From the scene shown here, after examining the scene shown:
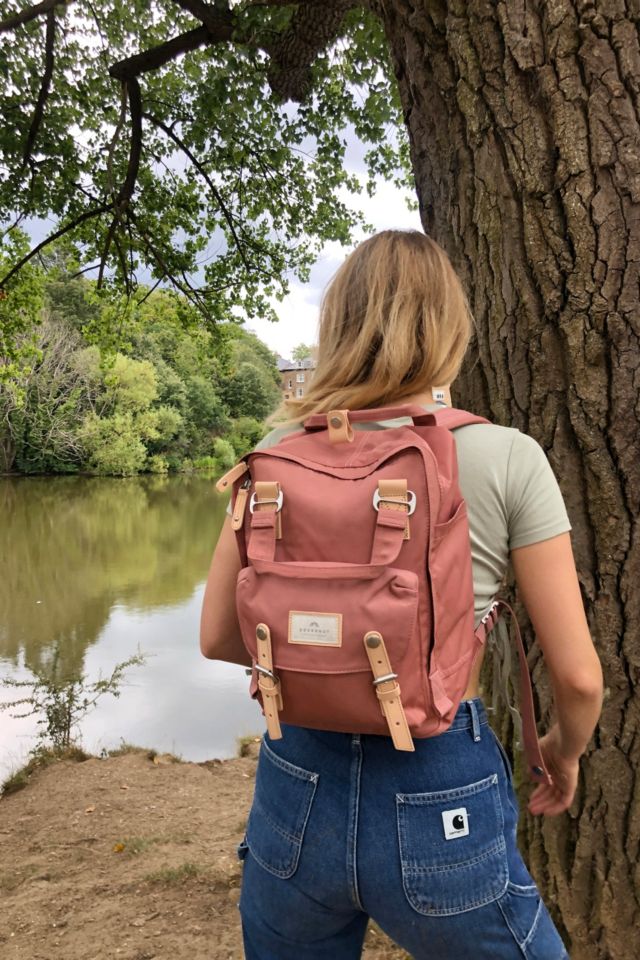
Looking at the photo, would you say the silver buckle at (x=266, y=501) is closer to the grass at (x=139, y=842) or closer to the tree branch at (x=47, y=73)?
the grass at (x=139, y=842)

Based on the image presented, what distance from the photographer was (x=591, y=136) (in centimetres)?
157

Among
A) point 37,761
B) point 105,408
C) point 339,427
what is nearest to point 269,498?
point 339,427

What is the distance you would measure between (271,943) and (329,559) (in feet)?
2.15

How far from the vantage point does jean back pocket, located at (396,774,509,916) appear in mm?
965

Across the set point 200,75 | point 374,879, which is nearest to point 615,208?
point 374,879

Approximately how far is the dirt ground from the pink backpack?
191 cm

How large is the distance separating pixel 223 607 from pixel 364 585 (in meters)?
0.31

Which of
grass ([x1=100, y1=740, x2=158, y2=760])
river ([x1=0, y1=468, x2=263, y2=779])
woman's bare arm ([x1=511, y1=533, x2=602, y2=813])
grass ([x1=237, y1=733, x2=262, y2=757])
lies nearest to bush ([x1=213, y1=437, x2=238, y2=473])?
river ([x1=0, y1=468, x2=263, y2=779])

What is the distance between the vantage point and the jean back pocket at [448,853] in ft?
3.17

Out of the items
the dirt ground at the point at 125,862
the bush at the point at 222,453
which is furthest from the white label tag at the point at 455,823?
the bush at the point at 222,453

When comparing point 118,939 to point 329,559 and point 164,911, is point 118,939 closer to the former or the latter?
point 164,911

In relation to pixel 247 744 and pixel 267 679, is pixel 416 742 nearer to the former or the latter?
pixel 267 679

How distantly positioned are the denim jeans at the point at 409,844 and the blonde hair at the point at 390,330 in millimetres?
500

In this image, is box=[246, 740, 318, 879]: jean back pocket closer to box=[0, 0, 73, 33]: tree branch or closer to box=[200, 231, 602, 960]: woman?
box=[200, 231, 602, 960]: woman
